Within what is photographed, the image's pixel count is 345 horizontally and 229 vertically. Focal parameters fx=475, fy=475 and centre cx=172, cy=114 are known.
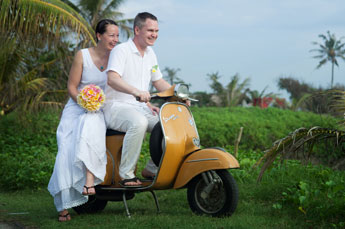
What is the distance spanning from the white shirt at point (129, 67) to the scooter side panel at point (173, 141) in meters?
0.47

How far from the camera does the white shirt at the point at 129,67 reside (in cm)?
481

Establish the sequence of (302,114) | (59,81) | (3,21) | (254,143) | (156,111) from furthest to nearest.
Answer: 1. (302,114)
2. (254,143)
3. (59,81)
4. (3,21)
5. (156,111)

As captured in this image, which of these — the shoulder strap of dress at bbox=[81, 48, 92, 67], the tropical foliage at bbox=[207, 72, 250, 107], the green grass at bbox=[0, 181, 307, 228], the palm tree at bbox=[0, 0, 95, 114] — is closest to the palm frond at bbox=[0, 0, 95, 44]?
the palm tree at bbox=[0, 0, 95, 114]

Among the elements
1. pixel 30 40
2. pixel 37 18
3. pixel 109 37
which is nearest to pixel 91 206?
pixel 109 37

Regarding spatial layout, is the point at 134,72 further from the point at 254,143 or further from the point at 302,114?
the point at 302,114

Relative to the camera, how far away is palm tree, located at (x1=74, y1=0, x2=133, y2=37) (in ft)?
75.4

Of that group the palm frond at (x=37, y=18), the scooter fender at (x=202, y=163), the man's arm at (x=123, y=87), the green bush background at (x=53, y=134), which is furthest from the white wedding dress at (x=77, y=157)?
the palm frond at (x=37, y=18)

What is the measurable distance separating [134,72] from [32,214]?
6.78 ft

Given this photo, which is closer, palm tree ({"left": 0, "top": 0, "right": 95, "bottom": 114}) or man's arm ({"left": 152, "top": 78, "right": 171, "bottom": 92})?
man's arm ({"left": 152, "top": 78, "right": 171, "bottom": 92})

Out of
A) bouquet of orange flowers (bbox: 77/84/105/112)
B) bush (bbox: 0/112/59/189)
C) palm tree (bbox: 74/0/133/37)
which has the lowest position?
bush (bbox: 0/112/59/189)

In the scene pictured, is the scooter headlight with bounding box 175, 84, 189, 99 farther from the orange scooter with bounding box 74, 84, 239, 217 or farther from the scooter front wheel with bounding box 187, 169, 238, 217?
the scooter front wheel with bounding box 187, 169, 238, 217

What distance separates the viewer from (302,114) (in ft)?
76.1

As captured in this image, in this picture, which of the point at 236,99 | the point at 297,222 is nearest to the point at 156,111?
the point at 297,222

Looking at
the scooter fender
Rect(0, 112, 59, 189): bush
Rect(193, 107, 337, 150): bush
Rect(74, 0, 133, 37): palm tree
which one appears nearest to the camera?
the scooter fender
